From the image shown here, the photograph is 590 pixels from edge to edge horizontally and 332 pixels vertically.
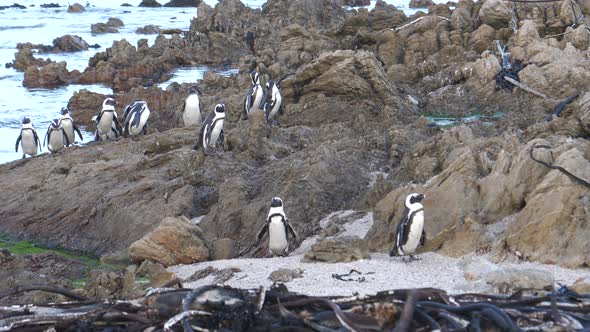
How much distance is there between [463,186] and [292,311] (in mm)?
5207

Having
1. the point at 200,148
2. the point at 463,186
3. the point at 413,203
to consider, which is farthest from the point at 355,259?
the point at 200,148

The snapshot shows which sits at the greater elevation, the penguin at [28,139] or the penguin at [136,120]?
the penguin at [136,120]

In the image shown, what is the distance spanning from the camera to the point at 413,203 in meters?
8.47

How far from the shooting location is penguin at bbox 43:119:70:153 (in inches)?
635

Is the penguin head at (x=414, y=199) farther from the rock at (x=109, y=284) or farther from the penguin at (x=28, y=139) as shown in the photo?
the penguin at (x=28, y=139)

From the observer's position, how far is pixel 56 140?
53.3 ft

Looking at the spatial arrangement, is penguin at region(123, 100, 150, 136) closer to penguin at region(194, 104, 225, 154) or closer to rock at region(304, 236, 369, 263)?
penguin at region(194, 104, 225, 154)

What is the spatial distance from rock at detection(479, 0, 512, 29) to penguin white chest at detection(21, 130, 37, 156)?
34.7 feet

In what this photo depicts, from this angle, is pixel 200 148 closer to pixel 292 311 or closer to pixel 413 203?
pixel 413 203

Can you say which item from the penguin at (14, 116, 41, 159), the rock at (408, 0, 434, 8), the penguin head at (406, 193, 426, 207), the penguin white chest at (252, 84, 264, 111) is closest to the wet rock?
the penguin at (14, 116, 41, 159)

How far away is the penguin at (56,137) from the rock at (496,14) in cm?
1007

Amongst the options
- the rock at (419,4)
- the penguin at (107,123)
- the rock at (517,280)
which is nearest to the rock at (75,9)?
the rock at (419,4)

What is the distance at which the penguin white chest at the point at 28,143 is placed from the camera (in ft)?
53.1

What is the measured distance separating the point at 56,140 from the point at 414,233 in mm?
9781
